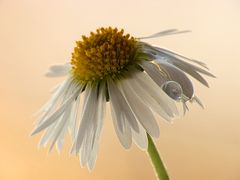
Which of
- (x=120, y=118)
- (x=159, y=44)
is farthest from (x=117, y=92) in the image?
(x=159, y=44)

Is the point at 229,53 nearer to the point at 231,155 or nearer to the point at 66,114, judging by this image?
the point at 231,155

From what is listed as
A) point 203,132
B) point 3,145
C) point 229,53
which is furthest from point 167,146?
point 3,145

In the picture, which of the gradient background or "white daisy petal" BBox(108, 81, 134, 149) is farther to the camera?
→ the gradient background

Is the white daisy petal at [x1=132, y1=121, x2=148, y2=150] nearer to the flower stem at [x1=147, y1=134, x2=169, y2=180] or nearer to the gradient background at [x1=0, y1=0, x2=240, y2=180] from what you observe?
the flower stem at [x1=147, y1=134, x2=169, y2=180]

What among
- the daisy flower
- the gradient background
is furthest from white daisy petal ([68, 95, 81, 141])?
the gradient background

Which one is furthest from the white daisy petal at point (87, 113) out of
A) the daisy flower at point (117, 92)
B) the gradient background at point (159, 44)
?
the gradient background at point (159, 44)

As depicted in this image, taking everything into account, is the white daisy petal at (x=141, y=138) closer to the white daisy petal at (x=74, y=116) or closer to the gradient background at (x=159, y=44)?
the white daisy petal at (x=74, y=116)
